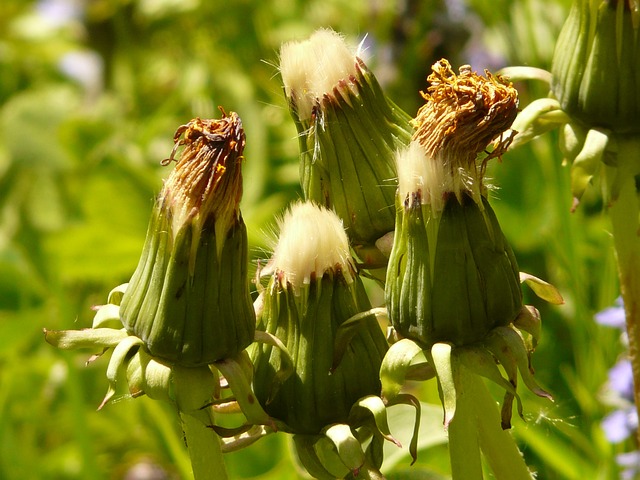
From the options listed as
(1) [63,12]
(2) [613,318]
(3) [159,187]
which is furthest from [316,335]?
(1) [63,12]

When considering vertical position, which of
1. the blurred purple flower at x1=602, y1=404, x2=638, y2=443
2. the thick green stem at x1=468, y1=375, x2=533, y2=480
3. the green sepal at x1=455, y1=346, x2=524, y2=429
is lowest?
the blurred purple flower at x1=602, y1=404, x2=638, y2=443

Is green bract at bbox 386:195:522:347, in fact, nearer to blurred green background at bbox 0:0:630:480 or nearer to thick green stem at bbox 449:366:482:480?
thick green stem at bbox 449:366:482:480

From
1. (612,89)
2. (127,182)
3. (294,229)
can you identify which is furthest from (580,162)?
(127,182)

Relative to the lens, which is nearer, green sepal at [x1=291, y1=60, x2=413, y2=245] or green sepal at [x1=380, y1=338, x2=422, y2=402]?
green sepal at [x1=380, y1=338, x2=422, y2=402]

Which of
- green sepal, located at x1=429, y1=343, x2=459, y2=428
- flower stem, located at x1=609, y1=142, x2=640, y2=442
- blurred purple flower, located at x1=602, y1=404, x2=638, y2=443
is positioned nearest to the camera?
green sepal, located at x1=429, y1=343, x2=459, y2=428

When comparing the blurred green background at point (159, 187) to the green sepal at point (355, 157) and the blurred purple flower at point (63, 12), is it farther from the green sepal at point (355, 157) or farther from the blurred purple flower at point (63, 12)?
the green sepal at point (355, 157)

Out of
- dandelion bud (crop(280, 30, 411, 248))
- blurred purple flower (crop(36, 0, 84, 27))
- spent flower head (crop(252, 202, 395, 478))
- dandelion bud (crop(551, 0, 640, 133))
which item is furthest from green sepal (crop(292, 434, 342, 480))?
blurred purple flower (crop(36, 0, 84, 27))

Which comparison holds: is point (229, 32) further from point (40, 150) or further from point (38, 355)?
point (38, 355)

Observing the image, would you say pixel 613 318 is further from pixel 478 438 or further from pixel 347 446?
pixel 347 446
